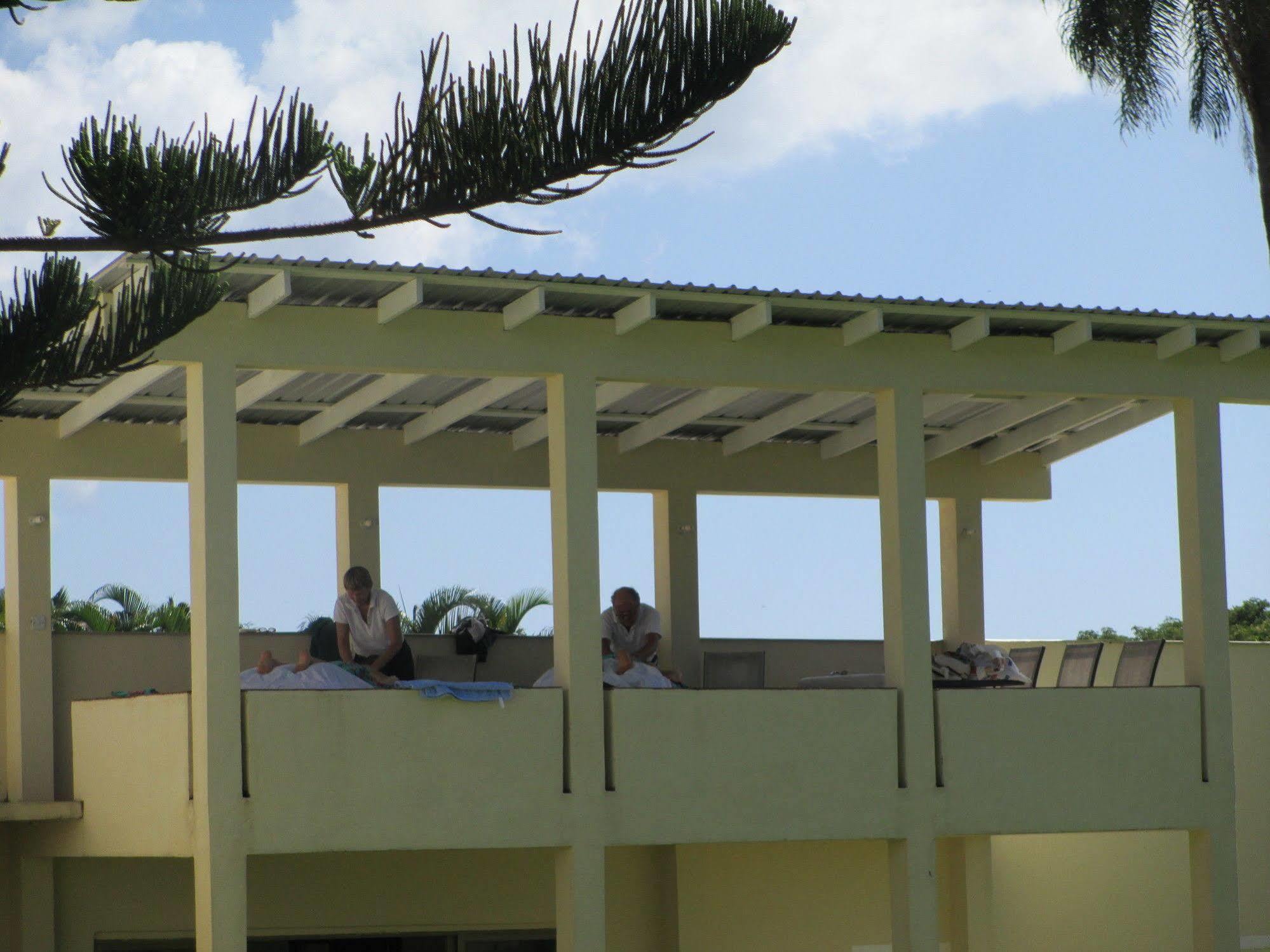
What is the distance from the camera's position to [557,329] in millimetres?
12094

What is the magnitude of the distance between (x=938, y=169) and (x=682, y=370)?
2584 centimetres

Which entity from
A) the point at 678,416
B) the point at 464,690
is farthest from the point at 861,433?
the point at 464,690

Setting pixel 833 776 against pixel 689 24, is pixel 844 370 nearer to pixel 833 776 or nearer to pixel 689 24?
pixel 833 776

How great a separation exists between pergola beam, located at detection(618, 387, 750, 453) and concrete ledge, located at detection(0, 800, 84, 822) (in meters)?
5.12

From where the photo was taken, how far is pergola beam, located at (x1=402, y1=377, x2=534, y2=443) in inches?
541

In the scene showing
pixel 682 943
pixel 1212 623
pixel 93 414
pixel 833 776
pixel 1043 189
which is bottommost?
pixel 682 943

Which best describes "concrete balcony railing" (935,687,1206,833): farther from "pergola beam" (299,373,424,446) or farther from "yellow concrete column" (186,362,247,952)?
"yellow concrete column" (186,362,247,952)

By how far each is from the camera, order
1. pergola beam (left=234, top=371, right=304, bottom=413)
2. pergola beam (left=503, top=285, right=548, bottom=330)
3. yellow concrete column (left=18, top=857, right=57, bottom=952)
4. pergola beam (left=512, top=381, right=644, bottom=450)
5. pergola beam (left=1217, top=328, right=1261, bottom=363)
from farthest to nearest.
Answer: pergola beam (left=512, top=381, right=644, bottom=450) → yellow concrete column (left=18, top=857, right=57, bottom=952) → pergola beam (left=1217, top=328, right=1261, bottom=363) → pergola beam (left=234, top=371, right=304, bottom=413) → pergola beam (left=503, top=285, right=548, bottom=330)

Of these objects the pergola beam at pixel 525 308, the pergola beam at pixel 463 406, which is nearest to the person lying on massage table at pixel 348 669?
the pergola beam at pixel 463 406

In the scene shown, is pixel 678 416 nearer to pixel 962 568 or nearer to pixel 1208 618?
pixel 962 568

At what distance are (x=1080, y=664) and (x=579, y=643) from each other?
4.66 meters

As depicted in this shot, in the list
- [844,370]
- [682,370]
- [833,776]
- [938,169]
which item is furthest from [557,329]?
[938,169]

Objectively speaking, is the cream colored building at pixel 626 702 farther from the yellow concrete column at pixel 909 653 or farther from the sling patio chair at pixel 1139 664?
the sling patio chair at pixel 1139 664

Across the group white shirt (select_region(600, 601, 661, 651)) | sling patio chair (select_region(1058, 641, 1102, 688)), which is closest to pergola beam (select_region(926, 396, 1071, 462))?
sling patio chair (select_region(1058, 641, 1102, 688))
